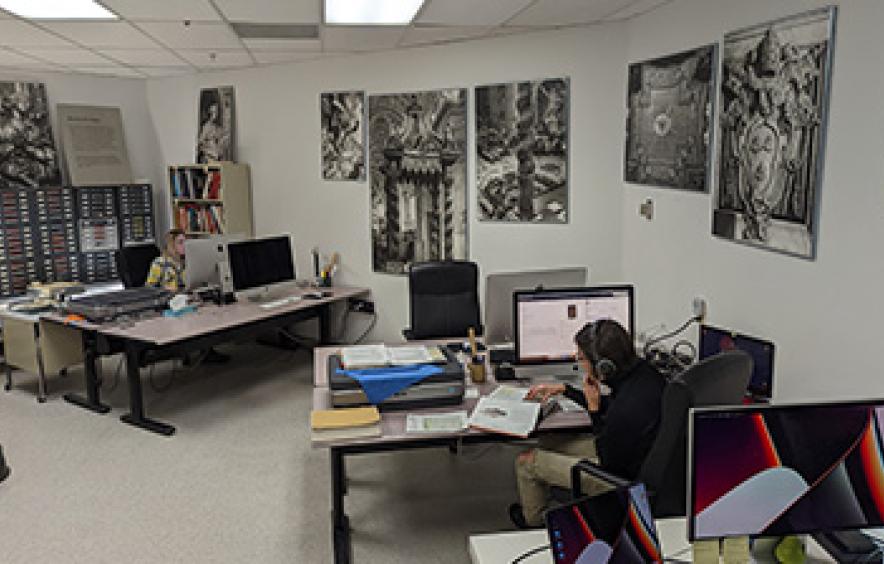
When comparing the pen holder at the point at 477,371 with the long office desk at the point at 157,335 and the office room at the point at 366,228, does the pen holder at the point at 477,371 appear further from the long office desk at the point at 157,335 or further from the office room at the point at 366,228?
the long office desk at the point at 157,335

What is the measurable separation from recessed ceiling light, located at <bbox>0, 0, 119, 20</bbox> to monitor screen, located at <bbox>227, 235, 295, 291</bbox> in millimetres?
1818

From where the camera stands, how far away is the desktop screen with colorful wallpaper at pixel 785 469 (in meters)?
1.51

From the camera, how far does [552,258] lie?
15.8ft

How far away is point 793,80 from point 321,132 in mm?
4104

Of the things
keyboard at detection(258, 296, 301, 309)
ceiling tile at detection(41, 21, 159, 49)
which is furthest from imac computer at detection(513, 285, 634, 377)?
ceiling tile at detection(41, 21, 159, 49)

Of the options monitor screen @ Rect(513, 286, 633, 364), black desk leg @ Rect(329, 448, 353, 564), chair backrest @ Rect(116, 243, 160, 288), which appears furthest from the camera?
chair backrest @ Rect(116, 243, 160, 288)

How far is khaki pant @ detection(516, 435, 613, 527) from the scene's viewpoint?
2740mm

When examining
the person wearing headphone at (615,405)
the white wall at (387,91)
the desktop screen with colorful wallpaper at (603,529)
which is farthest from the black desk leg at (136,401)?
the desktop screen with colorful wallpaper at (603,529)

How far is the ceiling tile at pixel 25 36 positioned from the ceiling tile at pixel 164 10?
772mm

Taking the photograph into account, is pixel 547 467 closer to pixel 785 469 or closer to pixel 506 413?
pixel 506 413

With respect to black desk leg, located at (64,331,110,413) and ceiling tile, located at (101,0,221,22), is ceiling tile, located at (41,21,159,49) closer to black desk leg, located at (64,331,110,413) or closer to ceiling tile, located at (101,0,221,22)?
ceiling tile, located at (101,0,221,22)

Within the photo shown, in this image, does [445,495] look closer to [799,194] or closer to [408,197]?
[799,194]

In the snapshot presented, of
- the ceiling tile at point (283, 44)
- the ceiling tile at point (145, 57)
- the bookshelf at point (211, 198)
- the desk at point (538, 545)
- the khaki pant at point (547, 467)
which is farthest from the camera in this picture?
the bookshelf at point (211, 198)

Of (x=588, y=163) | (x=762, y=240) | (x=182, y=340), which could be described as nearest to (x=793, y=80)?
(x=762, y=240)
